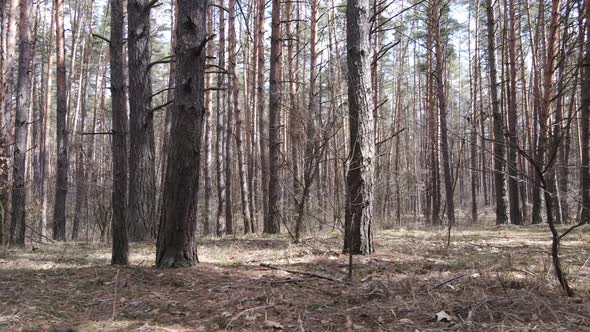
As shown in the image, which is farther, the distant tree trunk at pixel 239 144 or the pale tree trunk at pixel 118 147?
the distant tree trunk at pixel 239 144

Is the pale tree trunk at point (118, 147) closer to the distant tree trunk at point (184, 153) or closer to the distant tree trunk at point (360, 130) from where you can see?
the distant tree trunk at point (184, 153)

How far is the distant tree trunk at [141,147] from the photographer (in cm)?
756

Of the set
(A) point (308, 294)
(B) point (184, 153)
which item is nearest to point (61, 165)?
(B) point (184, 153)

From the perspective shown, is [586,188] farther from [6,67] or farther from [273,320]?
[6,67]

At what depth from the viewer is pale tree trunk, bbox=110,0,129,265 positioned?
15.9 ft

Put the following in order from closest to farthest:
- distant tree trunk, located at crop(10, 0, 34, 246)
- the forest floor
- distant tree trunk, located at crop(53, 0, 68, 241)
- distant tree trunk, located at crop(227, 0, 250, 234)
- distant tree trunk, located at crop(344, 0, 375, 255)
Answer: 1. the forest floor
2. distant tree trunk, located at crop(344, 0, 375, 255)
3. distant tree trunk, located at crop(10, 0, 34, 246)
4. distant tree trunk, located at crop(53, 0, 68, 241)
5. distant tree trunk, located at crop(227, 0, 250, 234)

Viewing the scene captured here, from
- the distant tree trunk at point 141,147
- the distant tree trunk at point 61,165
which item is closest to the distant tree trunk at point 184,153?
the distant tree trunk at point 141,147

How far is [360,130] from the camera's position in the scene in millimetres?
5414

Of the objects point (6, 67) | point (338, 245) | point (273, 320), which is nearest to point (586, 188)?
point (338, 245)

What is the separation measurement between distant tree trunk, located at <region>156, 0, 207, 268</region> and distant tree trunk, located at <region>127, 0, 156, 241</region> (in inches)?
121

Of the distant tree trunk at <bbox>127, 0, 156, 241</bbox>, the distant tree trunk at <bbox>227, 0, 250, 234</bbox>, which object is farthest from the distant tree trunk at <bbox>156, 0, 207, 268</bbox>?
the distant tree trunk at <bbox>227, 0, 250, 234</bbox>

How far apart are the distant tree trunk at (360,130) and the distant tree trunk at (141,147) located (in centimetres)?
384

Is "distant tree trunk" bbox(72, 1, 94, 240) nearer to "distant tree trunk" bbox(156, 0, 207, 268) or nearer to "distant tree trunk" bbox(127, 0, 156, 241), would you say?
"distant tree trunk" bbox(127, 0, 156, 241)

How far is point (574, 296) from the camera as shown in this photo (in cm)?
329
